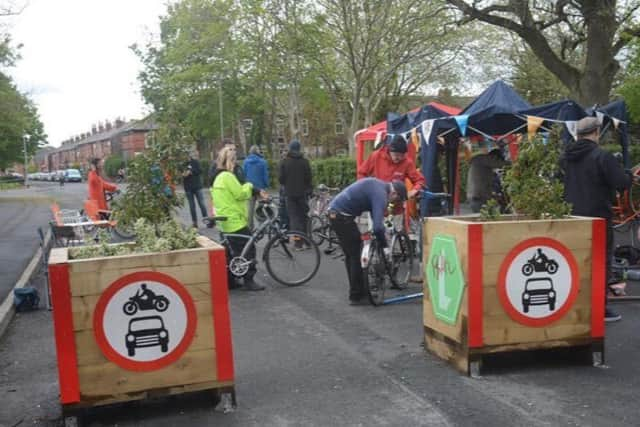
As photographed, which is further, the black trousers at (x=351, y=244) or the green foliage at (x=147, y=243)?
the black trousers at (x=351, y=244)

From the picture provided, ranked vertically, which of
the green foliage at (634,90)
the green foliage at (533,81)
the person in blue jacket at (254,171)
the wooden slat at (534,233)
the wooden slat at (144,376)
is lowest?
the wooden slat at (144,376)

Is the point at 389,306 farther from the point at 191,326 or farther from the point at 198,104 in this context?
the point at 198,104

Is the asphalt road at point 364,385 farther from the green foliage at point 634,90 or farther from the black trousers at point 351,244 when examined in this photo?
the green foliage at point 634,90

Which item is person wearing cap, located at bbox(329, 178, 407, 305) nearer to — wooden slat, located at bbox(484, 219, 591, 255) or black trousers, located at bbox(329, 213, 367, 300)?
black trousers, located at bbox(329, 213, 367, 300)

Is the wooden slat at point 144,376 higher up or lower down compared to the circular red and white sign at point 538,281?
lower down

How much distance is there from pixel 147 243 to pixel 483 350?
252cm

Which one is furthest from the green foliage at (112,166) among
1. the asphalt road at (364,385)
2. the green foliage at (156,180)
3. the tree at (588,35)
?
the green foliage at (156,180)

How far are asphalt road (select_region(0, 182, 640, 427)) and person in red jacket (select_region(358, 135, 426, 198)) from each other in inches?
84.0

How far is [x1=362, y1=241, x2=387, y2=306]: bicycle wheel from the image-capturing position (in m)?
7.23

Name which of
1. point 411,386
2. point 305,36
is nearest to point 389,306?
point 411,386

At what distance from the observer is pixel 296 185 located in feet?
36.8

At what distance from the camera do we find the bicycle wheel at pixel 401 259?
802 centimetres

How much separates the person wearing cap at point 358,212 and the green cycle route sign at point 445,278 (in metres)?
1.48

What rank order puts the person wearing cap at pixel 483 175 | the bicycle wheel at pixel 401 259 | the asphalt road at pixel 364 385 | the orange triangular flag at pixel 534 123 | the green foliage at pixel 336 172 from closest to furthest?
the asphalt road at pixel 364 385 < the bicycle wheel at pixel 401 259 < the orange triangular flag at pixel 534 123 < the person wearing cap at pixel 483 175 < the green foliage at pixel 336 172
